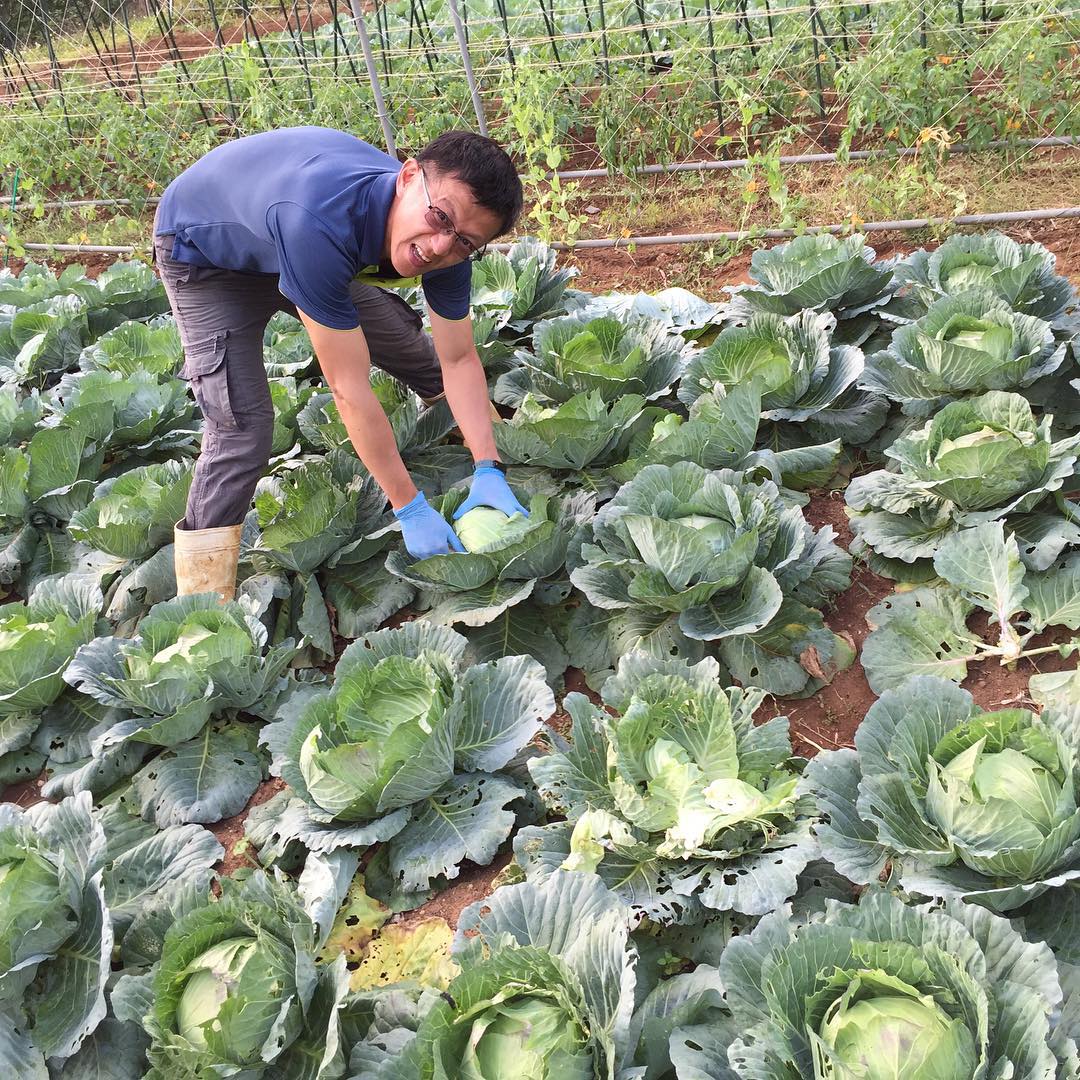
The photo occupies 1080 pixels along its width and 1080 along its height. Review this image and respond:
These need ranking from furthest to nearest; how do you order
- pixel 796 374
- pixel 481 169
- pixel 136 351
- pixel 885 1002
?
pixel 136 351 < pixel 796 374 < pixel 481 169 < pixel 885 1002

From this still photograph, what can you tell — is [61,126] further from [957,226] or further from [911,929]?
[911,929]

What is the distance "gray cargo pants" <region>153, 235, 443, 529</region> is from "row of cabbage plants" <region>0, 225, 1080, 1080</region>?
0.71 ft

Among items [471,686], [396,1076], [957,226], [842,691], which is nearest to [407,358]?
[471,686]

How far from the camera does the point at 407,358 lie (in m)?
4.11

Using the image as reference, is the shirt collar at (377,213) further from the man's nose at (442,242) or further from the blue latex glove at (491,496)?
the blue latex glove at (491,496)

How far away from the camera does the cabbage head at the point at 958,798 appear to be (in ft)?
6.80

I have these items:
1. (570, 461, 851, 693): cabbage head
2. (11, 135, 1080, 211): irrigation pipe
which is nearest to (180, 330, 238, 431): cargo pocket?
(570, 461, 851, 693): cabbage head

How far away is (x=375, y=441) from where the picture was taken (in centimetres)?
320

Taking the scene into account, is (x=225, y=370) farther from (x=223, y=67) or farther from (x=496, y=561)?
(x=223, y=67)

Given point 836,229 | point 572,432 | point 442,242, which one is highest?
point 442,242

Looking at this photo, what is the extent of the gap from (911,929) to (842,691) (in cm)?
121

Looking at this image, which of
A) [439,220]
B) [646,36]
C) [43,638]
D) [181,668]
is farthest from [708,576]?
[646,36]

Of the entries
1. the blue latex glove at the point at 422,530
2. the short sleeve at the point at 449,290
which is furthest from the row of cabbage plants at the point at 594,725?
the short sleeve at the point at 449,290

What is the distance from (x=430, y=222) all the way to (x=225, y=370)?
3.86ft
